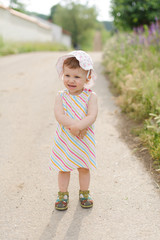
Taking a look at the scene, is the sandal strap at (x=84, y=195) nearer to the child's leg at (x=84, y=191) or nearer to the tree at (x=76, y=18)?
the child's leg at (x=84, y=191)

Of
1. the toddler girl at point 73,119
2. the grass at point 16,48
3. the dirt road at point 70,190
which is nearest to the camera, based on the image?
the dirt road at point 70,190

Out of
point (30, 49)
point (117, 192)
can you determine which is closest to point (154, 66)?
point (117, 192)

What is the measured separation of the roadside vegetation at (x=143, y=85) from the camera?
4176mm

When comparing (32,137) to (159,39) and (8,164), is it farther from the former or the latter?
(159,39)

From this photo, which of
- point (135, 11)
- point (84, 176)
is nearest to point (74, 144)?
point (84, 176)

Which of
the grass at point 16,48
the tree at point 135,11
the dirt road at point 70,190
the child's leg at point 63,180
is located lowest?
the dirt road at point 70,190

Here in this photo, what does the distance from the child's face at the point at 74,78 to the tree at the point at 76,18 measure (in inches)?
1781

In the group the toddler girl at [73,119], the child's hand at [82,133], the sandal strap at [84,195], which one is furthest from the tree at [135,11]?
the sandal strap at [84,195]

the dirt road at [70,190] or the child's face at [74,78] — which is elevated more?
the child's face at [74,78]

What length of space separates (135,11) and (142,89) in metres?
5.80

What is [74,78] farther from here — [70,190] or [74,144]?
[70,190]

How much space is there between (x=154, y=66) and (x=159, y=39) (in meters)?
1.20

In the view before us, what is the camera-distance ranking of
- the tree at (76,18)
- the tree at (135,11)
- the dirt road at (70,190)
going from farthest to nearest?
the tree at (76,18) < the tree at (135,11) < the dirt road at (70,190)

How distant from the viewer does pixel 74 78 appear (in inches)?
106
